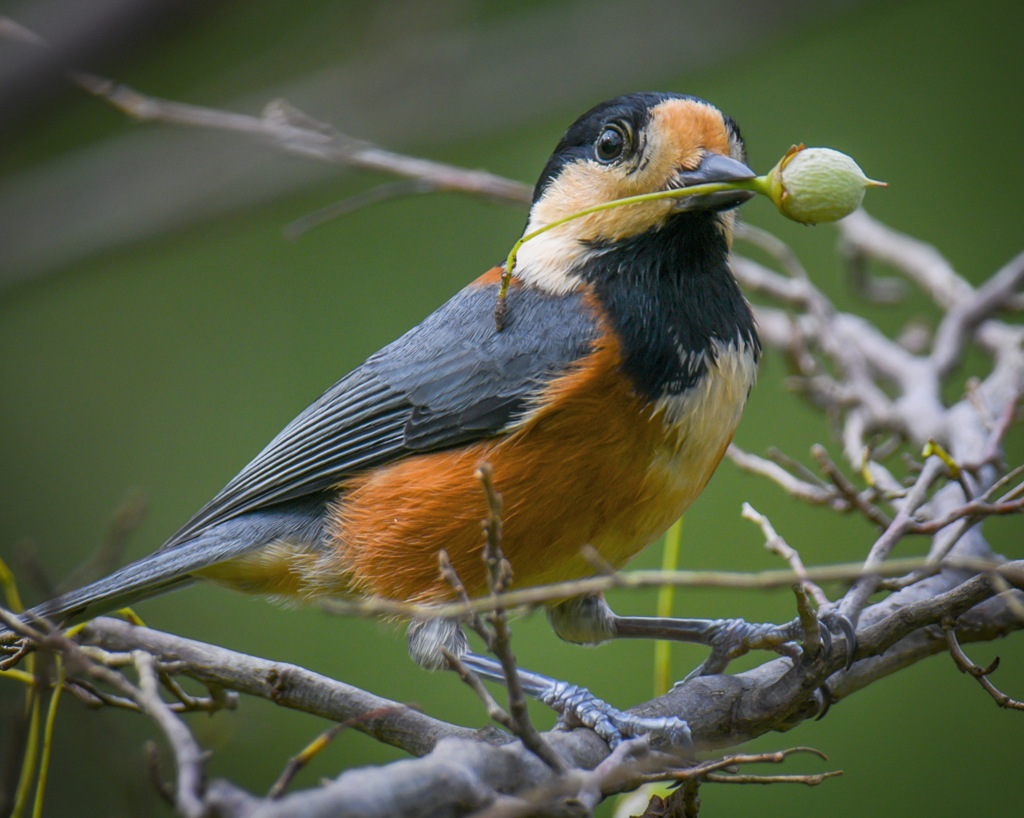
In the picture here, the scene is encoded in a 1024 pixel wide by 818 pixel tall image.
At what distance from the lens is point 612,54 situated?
3.21m

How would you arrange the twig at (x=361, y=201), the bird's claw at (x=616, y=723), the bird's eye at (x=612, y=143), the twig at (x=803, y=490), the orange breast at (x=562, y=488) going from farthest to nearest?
the twig at (x=361, y=201)
the twig at (x=803, y=490)
the bird's eye at (x=612, y=143)
the orange breast at (x=562, y=488)
the bird's claw at (x=616, y=723)

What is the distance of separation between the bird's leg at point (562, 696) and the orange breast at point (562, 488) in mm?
72

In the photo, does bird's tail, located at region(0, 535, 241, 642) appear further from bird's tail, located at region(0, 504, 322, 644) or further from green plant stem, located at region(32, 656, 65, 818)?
green plant stem, located at region(32, 656, 65, 818)

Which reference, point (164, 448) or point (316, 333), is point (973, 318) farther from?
point (164, 448)

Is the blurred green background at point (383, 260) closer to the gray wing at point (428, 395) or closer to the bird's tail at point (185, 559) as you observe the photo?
the bird's tail at point (185, 559)

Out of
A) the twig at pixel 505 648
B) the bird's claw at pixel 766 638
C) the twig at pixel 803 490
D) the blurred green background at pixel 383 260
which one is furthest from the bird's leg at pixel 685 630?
the twig at pixel 505 648

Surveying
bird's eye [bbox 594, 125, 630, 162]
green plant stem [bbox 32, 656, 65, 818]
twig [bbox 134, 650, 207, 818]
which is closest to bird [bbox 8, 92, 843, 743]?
bird's eye [bbox 594, 125, 630, 162]

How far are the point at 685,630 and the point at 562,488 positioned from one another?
1.52 feet

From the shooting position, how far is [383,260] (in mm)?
4352

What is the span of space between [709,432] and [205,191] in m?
2.05

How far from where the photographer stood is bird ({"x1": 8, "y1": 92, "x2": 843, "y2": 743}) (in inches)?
72.7

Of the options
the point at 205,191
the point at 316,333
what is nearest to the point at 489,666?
the point at 205,191

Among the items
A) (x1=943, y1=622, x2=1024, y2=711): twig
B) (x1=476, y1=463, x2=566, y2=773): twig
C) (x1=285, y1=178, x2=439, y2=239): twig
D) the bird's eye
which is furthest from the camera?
(x1=285, y1=178, x2=439, y2=239): twig

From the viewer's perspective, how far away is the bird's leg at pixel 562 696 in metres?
1.58
